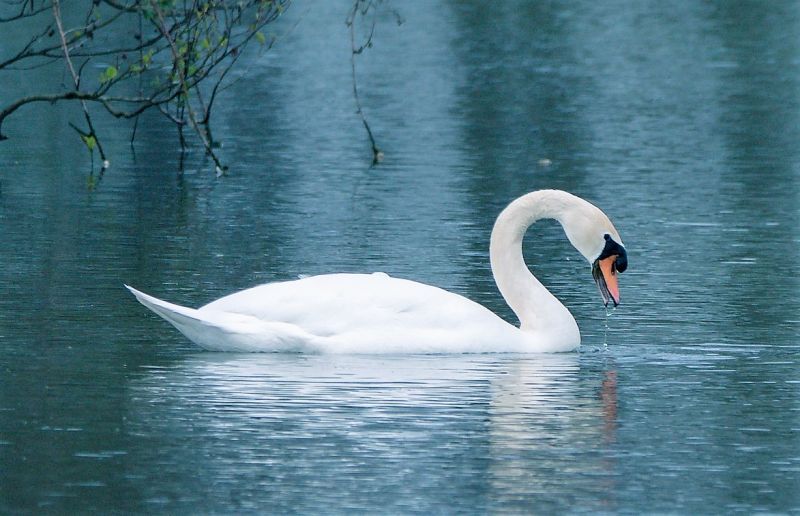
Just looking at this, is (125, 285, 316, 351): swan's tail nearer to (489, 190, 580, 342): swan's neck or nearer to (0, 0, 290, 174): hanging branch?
(489, 190, 580, 342): swan's neck

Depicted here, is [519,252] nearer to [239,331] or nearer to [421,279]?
[239,331]

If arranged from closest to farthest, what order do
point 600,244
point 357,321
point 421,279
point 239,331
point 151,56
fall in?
point 239,331
point 357,321
point 600,244
point 421,279
point 151,56

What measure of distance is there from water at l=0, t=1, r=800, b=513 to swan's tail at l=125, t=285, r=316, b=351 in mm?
100

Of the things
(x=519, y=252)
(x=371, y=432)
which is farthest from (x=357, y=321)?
(x=371, y=432)

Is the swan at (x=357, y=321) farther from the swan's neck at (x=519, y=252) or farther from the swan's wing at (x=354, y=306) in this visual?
the swan's neck at (x=519, y=252)

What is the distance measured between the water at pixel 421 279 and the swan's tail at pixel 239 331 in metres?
0.10

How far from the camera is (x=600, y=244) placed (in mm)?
11250

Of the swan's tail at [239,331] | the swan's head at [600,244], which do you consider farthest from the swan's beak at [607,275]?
the swan's tail at [239,331]

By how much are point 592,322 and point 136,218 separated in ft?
17.5

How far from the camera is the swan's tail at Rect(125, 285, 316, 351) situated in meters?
10.6

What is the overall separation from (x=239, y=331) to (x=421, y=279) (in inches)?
114

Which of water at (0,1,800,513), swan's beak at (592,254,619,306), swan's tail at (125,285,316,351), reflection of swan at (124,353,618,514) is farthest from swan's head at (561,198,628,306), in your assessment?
swan's tail at (125,285,316,351)


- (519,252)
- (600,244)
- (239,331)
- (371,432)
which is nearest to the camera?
(371,432)

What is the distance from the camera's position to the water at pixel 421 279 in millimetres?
8047
